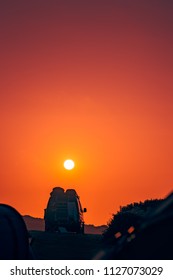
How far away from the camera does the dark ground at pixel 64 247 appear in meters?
17.5

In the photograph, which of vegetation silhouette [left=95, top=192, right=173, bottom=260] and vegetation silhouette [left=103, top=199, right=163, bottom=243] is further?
vegetation silhouette [left=103, top=199, right=163, bottom=243]

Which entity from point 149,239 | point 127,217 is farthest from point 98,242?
point 149,239

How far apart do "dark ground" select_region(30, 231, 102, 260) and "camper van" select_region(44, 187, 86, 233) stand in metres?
12.4

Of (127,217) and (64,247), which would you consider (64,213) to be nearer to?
(64,247)

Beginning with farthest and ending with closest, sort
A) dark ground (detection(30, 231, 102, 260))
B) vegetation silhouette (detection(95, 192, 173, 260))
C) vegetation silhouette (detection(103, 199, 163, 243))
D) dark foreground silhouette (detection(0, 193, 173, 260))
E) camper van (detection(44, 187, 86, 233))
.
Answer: camper van (detection(44, 187, 86, 233)) → vegetation silhouette (detection(103, 199, 163, 243)) → dark ground (detection(30, 231, 102, 260)) → dark foreground silhouette (detection(0, 193, 173, 260)) → vegetation silhouette (detection(95, 192, 173, 260))

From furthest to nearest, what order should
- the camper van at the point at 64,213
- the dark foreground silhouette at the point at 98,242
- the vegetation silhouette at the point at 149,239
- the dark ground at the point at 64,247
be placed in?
the camper van at the point at 64,213, the dark ground at the point at 64,247, the dark foreground silhouette at the point at 98,242, the vegetation silhouette at the point at 149,239

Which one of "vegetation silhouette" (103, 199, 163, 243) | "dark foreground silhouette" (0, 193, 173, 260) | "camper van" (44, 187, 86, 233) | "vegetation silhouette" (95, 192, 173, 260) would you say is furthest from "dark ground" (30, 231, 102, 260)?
"camper van" (44, 187, 86, 233)

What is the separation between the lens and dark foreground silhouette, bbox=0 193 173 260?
4586 millimetres

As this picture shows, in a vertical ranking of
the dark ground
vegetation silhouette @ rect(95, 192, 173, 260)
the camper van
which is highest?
the camper van

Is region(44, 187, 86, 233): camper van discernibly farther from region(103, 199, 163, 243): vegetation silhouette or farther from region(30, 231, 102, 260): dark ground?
region(103, 199, 163, 243): vegetation silhouette

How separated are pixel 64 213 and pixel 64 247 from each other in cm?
1635

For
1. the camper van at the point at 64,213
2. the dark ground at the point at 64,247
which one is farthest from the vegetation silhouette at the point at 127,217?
the camper van at the point at 64,213

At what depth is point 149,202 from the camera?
2173cm

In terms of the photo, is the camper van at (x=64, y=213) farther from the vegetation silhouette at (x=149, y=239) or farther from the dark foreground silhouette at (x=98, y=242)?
the vegetation silhouette at (x=149, y=239)
